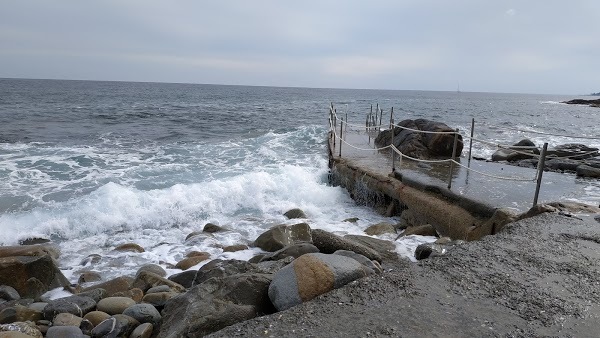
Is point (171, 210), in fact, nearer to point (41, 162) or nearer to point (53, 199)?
point (53, 199)

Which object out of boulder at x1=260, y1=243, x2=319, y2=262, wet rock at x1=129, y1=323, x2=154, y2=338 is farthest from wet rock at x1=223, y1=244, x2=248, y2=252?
wet rock at x1=129, y1=323, x2=154, y2=338

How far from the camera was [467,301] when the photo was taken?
3137 millimetres

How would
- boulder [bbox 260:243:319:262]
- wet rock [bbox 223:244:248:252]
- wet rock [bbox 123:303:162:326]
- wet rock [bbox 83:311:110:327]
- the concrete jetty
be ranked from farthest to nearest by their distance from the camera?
wet rock [bbox 223:244:248:252], the concrete jetty, boulder [bbox 260:243:319:262], wet rock [bbox 83:311:110:327], wet rock [bbox 123:303:162:326]

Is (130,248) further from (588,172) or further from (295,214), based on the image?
(588,172)

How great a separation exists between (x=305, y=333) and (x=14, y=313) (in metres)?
3.64

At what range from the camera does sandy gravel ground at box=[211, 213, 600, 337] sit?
8.98 feet

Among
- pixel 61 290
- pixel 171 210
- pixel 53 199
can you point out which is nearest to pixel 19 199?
pixel 53 199

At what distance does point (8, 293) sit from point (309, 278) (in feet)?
14.7

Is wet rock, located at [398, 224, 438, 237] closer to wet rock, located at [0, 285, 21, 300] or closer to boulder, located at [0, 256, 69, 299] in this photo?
boulder, located at [0, 256, 69, 299]

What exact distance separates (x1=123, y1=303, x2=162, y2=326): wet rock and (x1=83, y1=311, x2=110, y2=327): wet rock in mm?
306

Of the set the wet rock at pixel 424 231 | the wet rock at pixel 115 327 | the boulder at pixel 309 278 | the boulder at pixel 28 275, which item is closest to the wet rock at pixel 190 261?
the boulder at pixel 28 275

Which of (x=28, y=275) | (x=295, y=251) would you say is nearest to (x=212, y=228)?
(x=295, y=251)

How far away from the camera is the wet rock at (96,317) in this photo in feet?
13.9

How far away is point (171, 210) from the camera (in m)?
9.73
